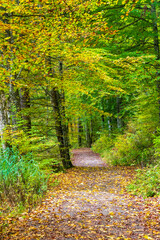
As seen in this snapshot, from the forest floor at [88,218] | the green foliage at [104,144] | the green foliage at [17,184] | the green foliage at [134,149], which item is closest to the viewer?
the forest floor at [88,218]

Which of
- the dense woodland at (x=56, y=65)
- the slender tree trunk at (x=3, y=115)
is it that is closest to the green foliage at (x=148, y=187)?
the dense woodland at (x=56, y=65)

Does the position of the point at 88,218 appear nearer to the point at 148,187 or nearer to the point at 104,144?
the point at 148,187

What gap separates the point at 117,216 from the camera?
447 cm

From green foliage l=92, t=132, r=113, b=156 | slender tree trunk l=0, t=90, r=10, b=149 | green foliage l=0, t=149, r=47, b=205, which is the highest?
slender tree trunk l=0, t=90, r=10, b=149

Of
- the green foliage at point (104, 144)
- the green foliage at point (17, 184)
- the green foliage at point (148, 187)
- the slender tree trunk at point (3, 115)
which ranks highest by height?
the slender tree trunk at point (3, 115)

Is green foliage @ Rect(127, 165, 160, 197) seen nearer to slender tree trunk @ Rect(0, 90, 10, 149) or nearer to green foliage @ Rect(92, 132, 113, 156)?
slender tree trunk @ Rect(0, 90, 10, 149)

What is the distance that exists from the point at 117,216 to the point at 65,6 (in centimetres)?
548

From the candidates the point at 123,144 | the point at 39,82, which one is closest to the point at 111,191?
the point at 39,82

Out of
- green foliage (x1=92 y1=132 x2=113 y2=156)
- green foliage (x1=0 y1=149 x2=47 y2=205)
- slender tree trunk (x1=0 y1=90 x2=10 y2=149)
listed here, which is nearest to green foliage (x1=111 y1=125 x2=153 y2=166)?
green foliage (x1=92 y1=132 x2=113 y2=156)

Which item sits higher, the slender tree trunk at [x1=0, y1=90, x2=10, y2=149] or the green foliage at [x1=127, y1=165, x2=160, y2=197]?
the slender tree trunk at [x1=0, y1=90, x2=10, y2=149]

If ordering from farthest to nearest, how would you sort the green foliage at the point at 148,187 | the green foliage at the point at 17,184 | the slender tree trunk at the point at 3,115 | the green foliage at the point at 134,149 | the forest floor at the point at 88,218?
1. the green foliage at the point at 134,149
2. the slender tree trunk at the point at 3,115
3. the green foliage at the point at 148,187
4. the green foliage at the point at 17,184
5. the forest floor at the point at 88,218

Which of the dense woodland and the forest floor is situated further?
the dense woodland

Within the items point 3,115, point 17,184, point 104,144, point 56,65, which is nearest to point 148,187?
point 17,184

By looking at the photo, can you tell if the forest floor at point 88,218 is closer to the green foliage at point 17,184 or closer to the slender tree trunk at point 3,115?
the green foliage at point 17,184
